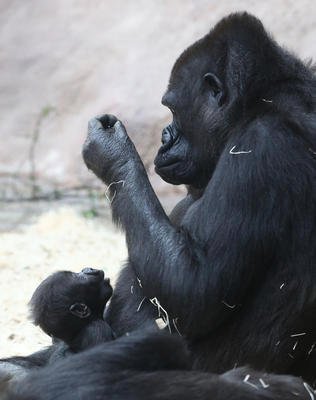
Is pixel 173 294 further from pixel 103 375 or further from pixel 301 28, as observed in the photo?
pixel 301 28

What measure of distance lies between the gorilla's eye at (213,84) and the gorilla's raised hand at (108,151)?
41 centimetres

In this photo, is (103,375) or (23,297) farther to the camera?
(23,297)

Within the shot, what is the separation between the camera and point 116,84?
923 centimetres

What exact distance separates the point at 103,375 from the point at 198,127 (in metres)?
1.48

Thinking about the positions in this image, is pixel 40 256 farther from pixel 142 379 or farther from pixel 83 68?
pixel 142 379

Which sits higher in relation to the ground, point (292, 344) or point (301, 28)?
point (301, 28)

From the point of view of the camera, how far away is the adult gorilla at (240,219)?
12.2ft

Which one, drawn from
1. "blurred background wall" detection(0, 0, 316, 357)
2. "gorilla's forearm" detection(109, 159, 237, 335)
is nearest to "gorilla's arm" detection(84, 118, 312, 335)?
"gorilla's forearm" detection(109, 159, 237, 335)

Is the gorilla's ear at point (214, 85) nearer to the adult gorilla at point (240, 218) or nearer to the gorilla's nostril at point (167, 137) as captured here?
the adult gorilla at point (240, 218)

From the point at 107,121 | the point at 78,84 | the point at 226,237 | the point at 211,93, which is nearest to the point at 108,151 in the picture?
the point at 107,121

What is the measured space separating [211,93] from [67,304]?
1.09 metres

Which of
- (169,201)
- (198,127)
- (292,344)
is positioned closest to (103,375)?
(292,344)

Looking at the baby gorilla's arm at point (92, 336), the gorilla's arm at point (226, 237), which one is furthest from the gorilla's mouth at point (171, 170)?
the baby gorilla's arm at point (92, 336)

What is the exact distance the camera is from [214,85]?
4.13m
